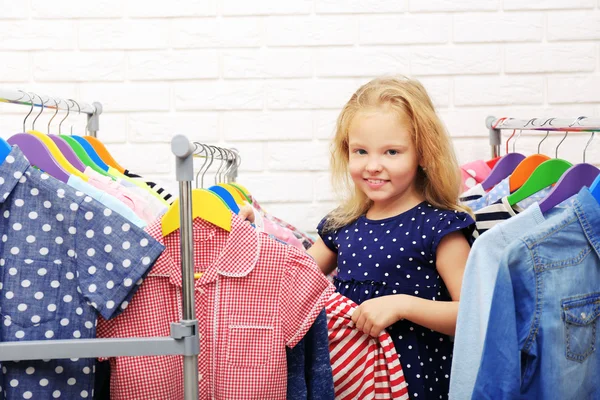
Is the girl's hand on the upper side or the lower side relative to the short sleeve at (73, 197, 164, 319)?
lower

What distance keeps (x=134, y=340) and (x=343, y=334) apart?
55cm

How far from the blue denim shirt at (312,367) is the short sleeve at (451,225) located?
37 centimetres

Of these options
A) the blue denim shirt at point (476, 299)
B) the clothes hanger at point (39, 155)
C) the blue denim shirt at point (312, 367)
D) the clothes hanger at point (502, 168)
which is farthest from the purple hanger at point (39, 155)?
the clothes hanger at point (502, 168)

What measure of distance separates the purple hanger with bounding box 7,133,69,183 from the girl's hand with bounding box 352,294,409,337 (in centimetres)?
70

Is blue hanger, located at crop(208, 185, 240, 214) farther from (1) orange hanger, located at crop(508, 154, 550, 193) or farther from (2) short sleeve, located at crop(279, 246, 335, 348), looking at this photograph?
(1) orange hanger, located at crop(508, 154, 550, 193)

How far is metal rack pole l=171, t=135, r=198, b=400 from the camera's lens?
1.24 metres

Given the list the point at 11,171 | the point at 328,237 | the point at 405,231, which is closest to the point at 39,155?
the point at 11,171

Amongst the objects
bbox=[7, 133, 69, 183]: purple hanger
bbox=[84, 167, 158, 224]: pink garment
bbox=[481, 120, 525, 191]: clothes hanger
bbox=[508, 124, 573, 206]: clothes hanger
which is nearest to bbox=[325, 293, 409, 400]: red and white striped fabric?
bbox=[84, 167, 158, 224]: pink garment

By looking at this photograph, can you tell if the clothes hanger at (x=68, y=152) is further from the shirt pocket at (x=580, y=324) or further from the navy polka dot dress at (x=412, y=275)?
the shirt pocket at (x=580, y=324)

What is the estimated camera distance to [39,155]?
5.50 feet

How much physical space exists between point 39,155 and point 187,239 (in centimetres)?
60

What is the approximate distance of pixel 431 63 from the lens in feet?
8.89

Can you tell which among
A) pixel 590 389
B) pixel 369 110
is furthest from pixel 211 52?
Answer: pixel 590 389

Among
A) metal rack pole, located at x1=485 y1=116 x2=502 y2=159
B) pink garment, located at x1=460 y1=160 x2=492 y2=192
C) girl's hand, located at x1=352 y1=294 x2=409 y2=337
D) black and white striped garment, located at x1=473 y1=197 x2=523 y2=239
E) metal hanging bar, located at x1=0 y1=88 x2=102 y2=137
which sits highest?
metal hanging bar, located at x1=0 y1=88 x2=102 y2=137
